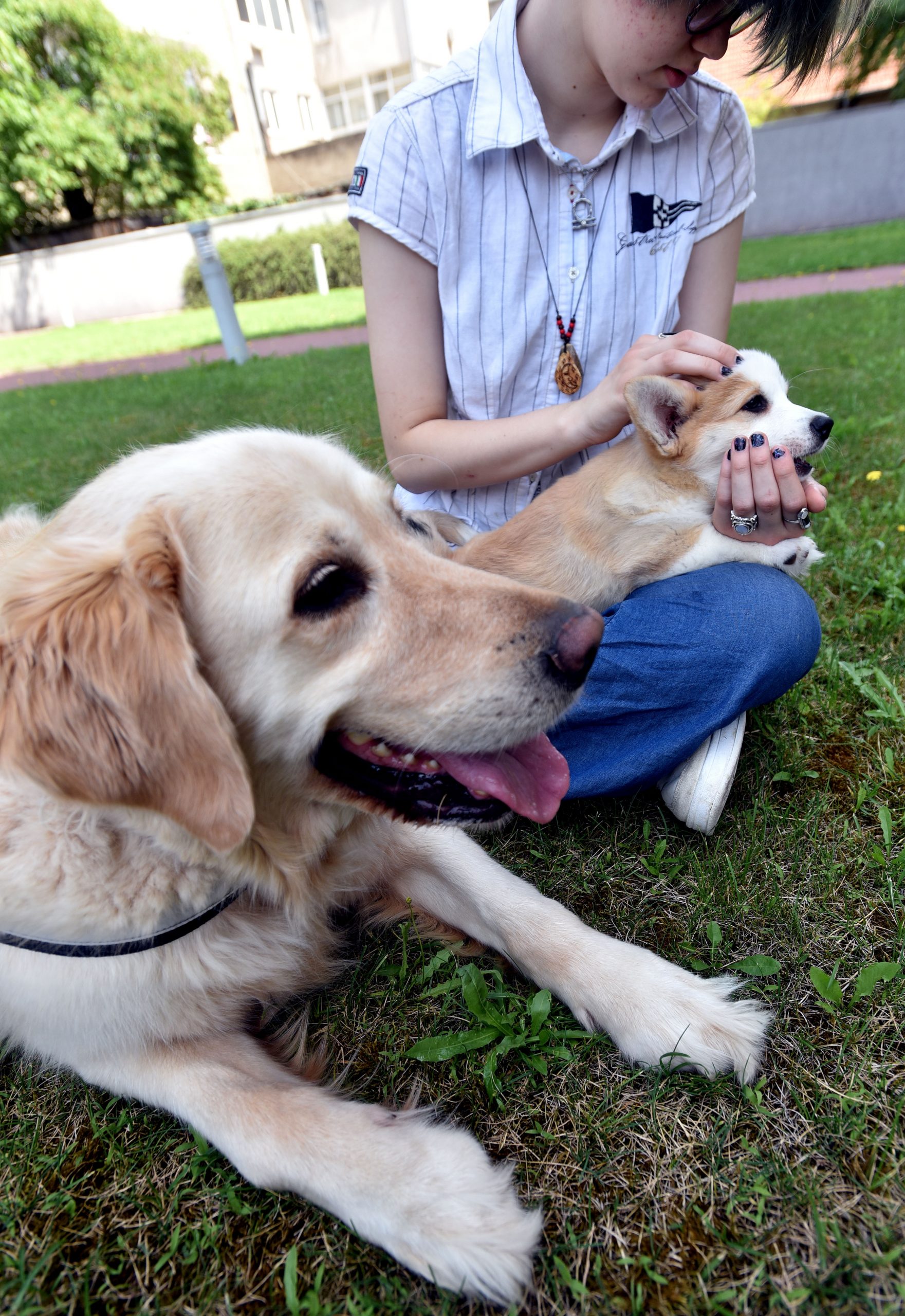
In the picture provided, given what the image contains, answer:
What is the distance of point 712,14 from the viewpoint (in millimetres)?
2053

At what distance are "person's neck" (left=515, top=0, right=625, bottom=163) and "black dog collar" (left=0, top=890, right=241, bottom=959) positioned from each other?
265 centimetres

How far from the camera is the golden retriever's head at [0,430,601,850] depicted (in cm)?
125

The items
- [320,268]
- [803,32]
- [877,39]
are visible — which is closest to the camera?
[803,32]

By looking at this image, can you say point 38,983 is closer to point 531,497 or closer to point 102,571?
point 102,571

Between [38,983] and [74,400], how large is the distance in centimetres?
998

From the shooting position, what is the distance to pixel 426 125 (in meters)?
2.44

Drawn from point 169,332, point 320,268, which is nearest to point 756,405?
point 169,332

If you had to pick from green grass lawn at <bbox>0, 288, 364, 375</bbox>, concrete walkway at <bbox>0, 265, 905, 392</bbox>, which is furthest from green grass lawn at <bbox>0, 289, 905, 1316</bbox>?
→ green grass lawn at <bbox>0, 288, 364, 375</bbox>

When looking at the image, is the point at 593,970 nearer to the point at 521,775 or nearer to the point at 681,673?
the point at 521,775

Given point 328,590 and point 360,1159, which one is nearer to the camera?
point 360,1159

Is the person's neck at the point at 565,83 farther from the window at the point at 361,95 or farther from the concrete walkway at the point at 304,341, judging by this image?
the window at the point at 361,95

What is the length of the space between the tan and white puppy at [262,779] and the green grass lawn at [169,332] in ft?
38.8

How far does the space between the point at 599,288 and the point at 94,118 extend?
109ft

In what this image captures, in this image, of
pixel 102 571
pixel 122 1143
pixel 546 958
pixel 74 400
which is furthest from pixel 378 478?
pixel 74 400
